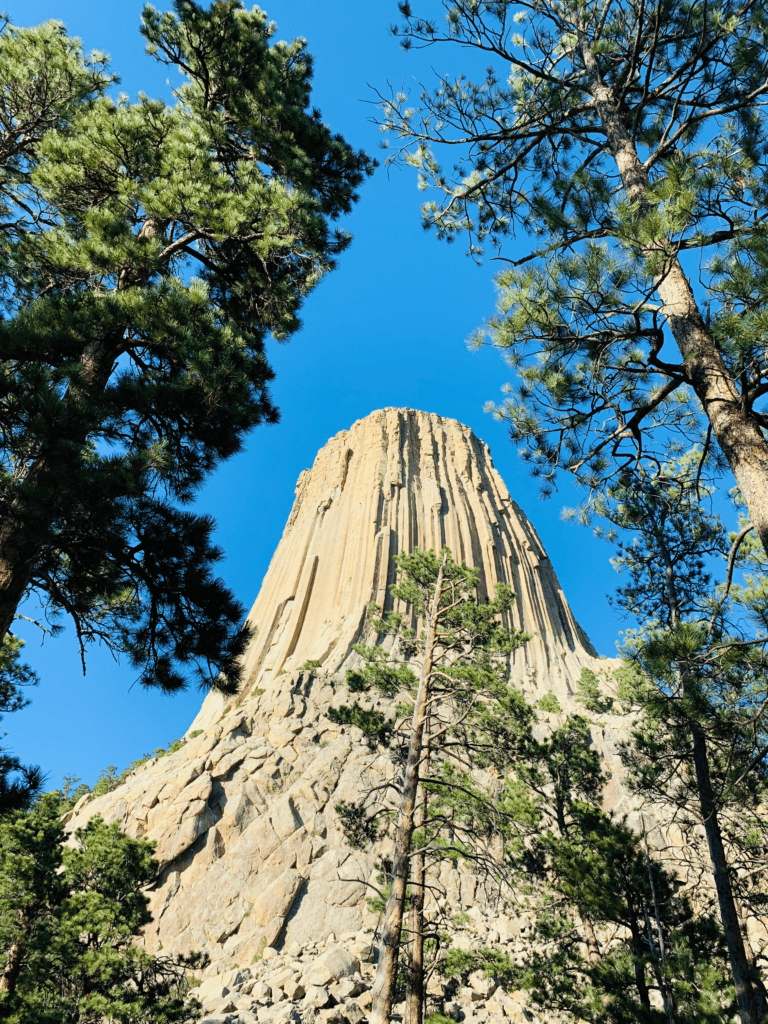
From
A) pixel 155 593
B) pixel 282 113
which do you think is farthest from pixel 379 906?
pixel 282 113

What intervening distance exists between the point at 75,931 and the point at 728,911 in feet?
36.2

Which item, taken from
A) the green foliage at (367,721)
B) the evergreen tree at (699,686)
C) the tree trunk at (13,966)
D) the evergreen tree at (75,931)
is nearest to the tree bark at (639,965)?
the evergreen tree at (699,686)

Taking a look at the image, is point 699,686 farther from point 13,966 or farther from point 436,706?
point 13,966

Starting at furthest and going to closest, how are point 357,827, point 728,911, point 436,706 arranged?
point 436,706 < point 357,827 < point 728,911

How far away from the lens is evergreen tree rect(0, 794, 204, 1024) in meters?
10.3

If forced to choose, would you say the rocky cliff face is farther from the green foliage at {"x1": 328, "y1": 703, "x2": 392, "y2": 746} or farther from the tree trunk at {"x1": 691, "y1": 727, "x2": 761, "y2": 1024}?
the tree trunk at {"x1": 691, "y1": 727, "x2": 761, "y2": 1024}

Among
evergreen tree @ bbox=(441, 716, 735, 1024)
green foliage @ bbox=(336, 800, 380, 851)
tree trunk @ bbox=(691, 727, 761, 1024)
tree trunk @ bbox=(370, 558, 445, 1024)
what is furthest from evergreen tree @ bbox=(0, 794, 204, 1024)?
tree trunk @ bbox=(691, 727, 761, 1024)

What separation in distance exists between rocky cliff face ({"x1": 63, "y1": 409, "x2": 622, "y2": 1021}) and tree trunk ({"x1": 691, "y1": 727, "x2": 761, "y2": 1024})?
3.14 m

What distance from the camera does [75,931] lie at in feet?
35.7

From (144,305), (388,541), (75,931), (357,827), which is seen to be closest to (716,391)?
(144,305)

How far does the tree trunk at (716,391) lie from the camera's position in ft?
12.3

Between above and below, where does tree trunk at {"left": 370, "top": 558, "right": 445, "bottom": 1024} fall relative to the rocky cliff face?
below

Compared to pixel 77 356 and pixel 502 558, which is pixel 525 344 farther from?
pixel 502 558

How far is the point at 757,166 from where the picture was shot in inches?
200
